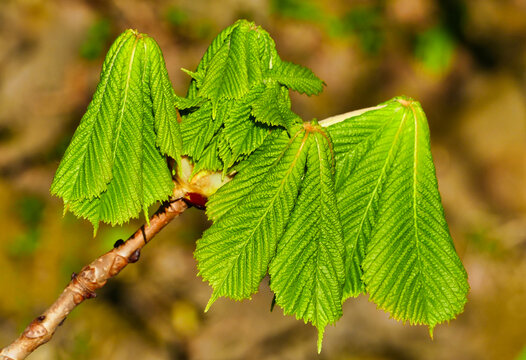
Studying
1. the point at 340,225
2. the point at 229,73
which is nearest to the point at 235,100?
the point at 229,73

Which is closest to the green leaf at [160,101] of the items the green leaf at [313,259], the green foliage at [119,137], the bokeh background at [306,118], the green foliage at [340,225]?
the green foliage at [119,137]

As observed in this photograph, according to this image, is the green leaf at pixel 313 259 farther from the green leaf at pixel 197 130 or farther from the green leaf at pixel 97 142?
the green leaf at pixel 97 142

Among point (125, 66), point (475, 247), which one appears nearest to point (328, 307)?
point (125, 66)

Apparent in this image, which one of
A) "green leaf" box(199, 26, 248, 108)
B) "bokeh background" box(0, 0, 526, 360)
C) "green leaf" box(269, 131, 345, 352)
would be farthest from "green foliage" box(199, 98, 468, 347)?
"bokeh background" box(0, 0, 526, 360)

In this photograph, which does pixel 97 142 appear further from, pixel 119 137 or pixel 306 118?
pixel 306 118

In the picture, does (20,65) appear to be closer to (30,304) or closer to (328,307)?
(30,304)

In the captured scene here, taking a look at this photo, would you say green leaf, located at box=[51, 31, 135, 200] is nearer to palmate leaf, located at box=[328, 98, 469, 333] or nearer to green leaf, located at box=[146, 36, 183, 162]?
green leaf, located at box=[146, 36, 183, 162]
